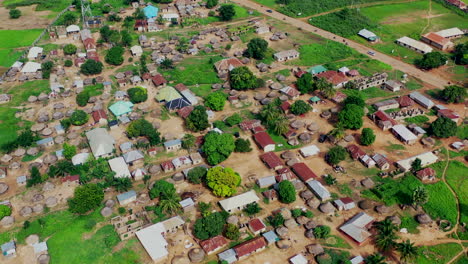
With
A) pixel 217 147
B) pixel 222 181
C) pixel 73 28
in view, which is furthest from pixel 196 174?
pixel 73 28

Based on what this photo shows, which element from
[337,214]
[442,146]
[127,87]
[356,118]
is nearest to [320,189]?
[337,214]

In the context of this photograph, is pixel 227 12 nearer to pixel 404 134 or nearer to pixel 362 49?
pixel 362 49

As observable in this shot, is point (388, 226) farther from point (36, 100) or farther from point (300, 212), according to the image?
point (36, 100)

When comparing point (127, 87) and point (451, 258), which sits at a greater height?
point (127, 87)

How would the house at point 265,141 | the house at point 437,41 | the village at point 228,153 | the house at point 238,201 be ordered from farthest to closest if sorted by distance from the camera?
1. the house at point 437,41
2. the house at point 265,141
3. the house at point 238,201
4. the village at point 228,153

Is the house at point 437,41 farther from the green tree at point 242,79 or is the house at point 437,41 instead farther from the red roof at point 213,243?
the red roof at point 213,243

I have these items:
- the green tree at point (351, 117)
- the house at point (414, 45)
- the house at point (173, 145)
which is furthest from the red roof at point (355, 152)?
the house at point (414, 45)
